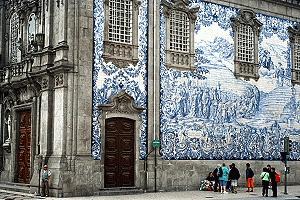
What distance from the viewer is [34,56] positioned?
26328 millimetres

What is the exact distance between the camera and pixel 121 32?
2592cm

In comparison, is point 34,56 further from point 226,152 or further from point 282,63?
point 282,63

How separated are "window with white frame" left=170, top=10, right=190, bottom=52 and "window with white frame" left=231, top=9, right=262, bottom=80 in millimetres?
3144

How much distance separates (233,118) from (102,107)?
7970 mm

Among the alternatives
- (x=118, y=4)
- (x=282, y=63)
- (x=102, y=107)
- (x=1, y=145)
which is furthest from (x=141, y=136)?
(x=282, y=63)

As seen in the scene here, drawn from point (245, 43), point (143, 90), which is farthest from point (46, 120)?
point (245, 43)

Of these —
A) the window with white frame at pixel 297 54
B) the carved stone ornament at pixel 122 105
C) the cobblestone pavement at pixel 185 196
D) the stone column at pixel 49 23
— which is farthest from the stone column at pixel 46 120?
the window with white frame at pixel 297 54

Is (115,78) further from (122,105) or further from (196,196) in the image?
(196,196)

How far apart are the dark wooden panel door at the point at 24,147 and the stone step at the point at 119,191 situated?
4.87 m

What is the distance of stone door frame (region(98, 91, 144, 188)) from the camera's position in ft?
81.1

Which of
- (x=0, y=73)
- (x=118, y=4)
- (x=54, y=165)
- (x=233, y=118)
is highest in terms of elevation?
(x=118, y=4)

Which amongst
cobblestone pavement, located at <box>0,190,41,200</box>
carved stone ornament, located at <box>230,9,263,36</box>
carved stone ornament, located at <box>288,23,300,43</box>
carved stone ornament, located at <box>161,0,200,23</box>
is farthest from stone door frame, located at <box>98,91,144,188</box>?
carved stone ornament, located at <box>288,23,300,43</box>

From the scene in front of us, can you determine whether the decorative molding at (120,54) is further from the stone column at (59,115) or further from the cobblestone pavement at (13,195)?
the cobblestone pavement at (13,195)

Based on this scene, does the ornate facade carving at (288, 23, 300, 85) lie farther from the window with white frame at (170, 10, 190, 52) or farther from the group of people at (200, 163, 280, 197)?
the window with white frame at (170, 10, 190, 52)
